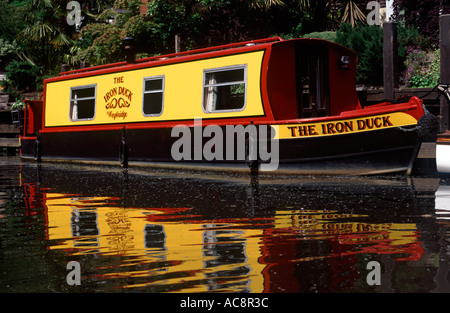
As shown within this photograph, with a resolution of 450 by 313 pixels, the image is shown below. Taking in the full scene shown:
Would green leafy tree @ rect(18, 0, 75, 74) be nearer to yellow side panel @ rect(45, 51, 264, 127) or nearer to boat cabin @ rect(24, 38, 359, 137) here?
yellow side panel @ rect(45, 51, 264, 127)

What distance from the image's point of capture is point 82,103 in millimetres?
18703

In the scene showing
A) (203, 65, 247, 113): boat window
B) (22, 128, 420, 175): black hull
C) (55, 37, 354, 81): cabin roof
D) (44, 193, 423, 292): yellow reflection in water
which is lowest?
(44, 193, 423, 292): yellow reflection in water

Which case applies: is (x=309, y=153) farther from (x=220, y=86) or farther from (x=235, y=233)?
(x=235, y=233)

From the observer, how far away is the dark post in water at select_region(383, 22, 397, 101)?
1476 centimetres

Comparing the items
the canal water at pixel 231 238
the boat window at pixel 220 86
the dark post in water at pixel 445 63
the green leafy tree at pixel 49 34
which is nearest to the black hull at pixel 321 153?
the canal water at pixel 231 238

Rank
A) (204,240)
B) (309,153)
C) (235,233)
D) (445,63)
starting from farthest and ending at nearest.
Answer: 1. (445,63)
2. (309,153)
3. (235,233)
4. (204,240)

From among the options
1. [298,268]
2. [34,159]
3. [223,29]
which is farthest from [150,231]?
[223,29]

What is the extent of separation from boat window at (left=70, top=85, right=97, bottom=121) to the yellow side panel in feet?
0.42

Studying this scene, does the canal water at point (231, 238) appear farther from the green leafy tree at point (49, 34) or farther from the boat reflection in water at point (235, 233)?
the green leafy tree at point (49, 34)

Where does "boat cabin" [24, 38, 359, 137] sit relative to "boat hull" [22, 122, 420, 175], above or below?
above

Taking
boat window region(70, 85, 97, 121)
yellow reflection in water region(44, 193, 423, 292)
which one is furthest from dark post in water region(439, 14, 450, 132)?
boat window region(70, 85, 97, 121)

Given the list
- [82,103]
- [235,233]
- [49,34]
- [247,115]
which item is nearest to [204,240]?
[235,233]

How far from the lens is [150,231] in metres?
6.67

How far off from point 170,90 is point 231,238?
370 inches
